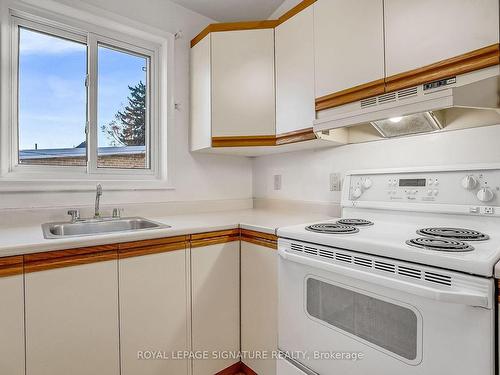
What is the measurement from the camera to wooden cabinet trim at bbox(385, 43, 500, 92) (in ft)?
3.29

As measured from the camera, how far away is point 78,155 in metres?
1.86

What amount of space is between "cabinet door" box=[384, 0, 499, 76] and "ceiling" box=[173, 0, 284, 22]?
122cm

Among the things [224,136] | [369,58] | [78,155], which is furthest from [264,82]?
[78,155]

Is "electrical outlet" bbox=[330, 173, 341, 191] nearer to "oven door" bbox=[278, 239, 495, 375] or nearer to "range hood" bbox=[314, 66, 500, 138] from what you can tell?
"range hood" bbox=[314, 66, 500, 138]

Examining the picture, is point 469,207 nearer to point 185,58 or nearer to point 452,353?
point 452,353

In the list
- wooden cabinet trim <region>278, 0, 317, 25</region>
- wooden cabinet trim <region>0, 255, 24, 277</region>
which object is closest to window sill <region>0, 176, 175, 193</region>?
wooden cabinet trim <region>0, 255, 24, 277</region>

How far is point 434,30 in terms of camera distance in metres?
1.14

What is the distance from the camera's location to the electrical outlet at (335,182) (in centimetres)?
188

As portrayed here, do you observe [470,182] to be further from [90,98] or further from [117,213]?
[90,98]

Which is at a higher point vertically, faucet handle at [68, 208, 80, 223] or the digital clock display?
the digital clock display

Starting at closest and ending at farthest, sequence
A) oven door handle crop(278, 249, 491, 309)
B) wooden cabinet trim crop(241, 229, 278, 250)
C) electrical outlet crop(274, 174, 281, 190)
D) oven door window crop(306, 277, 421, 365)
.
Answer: oven door handle crop(278, 249, 491, 309) < oven door window crop(306, 277, 421, 365) < wooden cabinet trim crop(241, 229, 278, 250) < electrical outlet crop(274, 174, 281, 190)

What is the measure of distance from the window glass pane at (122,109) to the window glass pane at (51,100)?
12 cm

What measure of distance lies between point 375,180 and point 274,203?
0.91 m

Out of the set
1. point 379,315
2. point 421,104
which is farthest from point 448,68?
point 379,315
